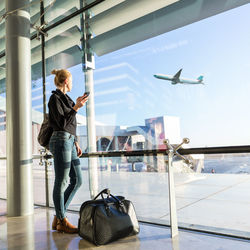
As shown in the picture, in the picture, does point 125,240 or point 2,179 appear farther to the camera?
point 2,179

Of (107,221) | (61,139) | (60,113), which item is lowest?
(107,221)

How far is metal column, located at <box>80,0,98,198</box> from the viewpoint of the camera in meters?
3.26

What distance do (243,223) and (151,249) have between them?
85 cm

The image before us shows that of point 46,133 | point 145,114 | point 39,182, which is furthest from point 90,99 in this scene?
point 39,182

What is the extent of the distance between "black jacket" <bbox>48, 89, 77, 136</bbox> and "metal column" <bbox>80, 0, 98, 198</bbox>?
107cm

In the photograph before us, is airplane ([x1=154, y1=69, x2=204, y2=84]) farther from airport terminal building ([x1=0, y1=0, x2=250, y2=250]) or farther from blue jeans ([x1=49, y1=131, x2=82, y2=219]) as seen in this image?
blue jeans ([x1=49, y1=131, x2=82, y2=219])

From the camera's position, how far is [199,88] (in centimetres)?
243

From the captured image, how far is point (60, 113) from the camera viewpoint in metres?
2.16

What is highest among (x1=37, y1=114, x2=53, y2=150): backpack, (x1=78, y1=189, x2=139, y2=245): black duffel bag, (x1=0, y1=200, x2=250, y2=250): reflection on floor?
(x1=37, y1=114, x2=53, y2=150): backpack

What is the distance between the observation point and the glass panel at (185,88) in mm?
2229

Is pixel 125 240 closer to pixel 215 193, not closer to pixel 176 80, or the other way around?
pixel 215 193

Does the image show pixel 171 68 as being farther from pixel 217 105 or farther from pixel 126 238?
pixel 126 238

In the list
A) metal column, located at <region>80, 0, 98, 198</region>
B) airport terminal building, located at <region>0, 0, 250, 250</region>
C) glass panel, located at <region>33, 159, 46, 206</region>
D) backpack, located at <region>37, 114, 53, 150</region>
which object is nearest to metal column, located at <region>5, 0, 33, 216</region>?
airport terminal building, located at <region>0, 0, 250, 250</region>

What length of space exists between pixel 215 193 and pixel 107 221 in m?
1.04
